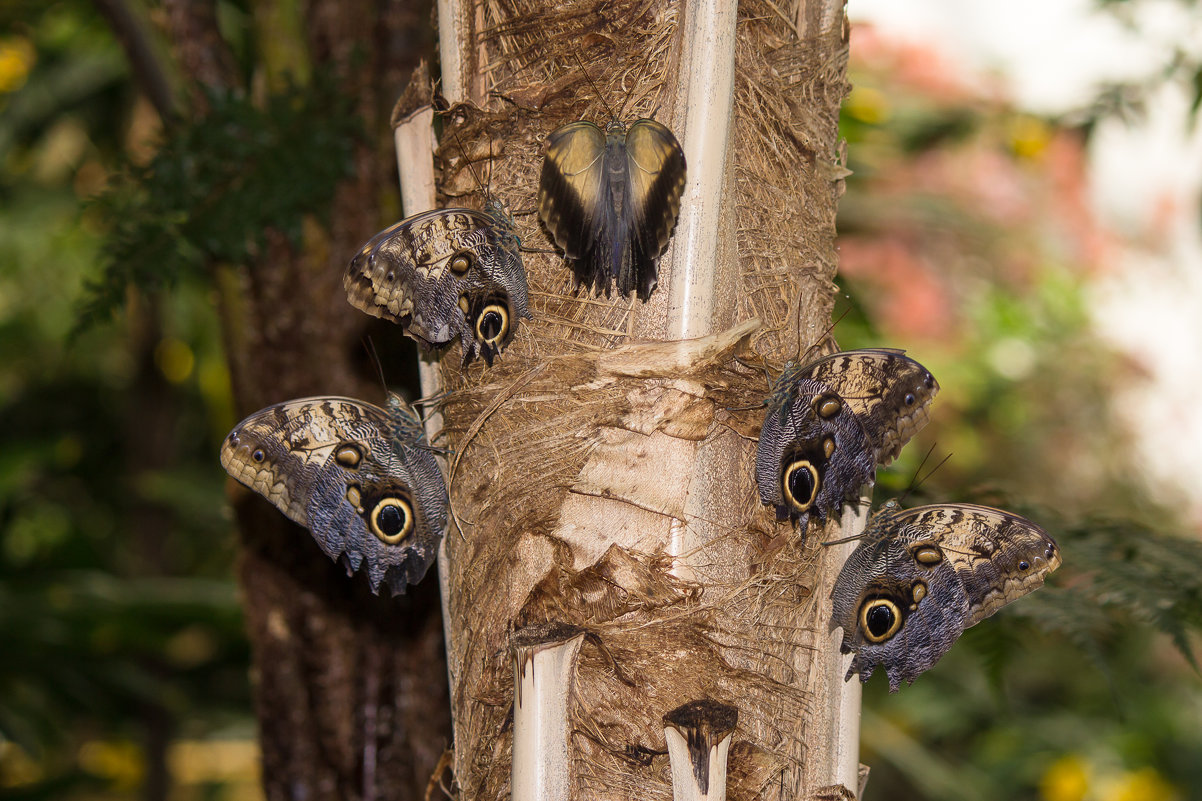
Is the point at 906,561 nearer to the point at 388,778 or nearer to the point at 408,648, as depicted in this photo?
the point at 408,648

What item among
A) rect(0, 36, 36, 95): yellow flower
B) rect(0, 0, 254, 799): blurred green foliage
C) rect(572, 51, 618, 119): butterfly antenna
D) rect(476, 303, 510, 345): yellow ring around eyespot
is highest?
rect(0, 36, 36, 95): yellow flower

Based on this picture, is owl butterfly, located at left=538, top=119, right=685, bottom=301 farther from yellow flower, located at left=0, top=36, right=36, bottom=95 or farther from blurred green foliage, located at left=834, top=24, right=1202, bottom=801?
yellow flower, located at left=0, top=36, right=36, bottom=95

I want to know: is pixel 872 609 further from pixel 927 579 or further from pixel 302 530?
pixel 302 530

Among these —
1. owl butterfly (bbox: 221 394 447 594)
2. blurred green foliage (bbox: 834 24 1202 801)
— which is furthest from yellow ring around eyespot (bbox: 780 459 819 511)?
blurred green foliage (bbox: 834 24 1202 801)

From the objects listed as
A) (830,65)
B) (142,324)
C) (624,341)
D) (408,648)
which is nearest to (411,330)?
(624,341)

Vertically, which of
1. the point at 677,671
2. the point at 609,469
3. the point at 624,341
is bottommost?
the point at 677,671

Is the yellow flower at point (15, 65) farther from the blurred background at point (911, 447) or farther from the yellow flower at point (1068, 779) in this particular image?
the yellow flower at point (1068, 779)
